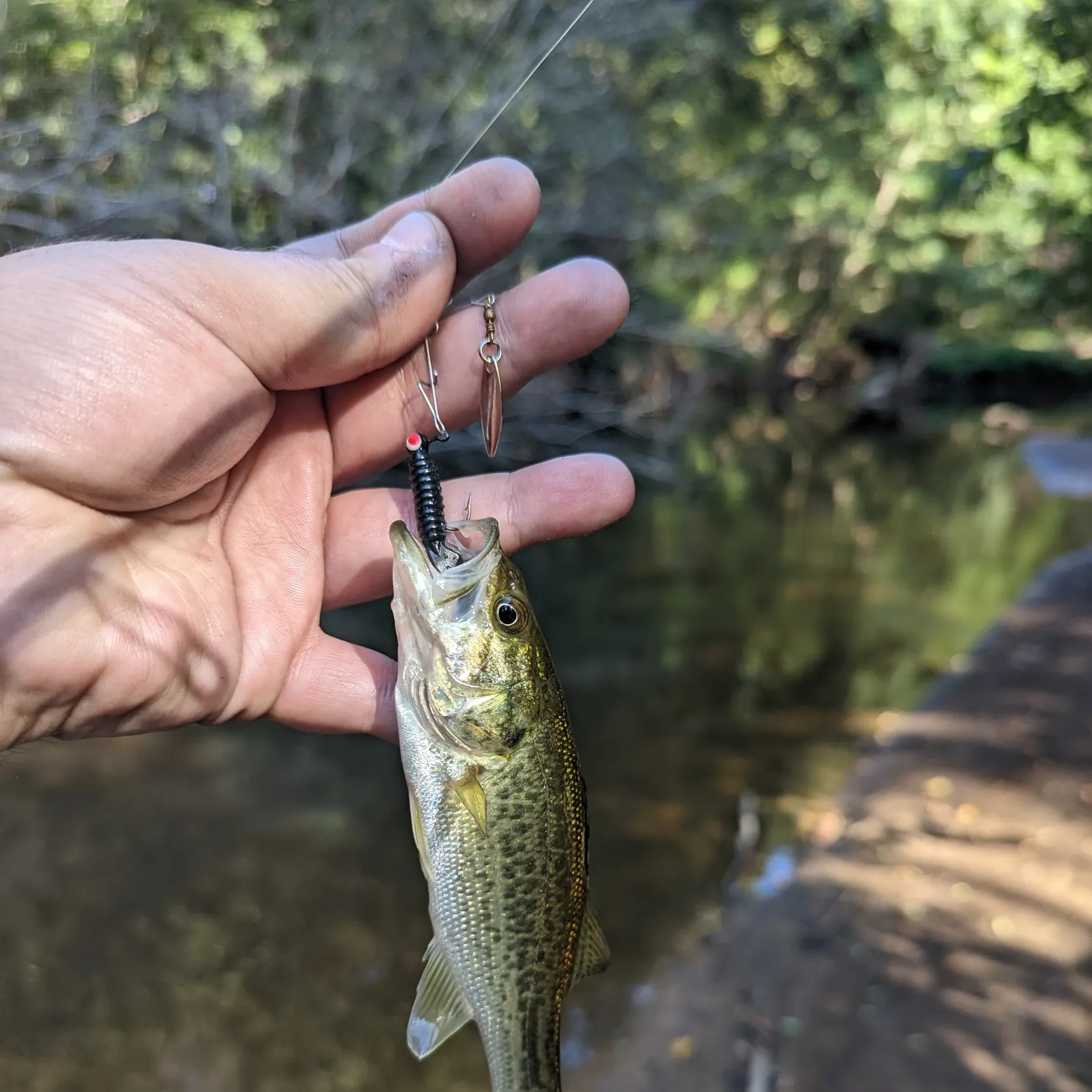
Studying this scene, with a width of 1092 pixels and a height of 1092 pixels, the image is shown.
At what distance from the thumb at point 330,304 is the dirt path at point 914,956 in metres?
4.91

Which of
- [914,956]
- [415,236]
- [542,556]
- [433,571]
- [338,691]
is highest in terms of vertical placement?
[415,236]

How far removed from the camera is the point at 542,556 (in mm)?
15016

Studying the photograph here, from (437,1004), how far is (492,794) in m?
0.67

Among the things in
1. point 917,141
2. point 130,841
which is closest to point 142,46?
point 130,841

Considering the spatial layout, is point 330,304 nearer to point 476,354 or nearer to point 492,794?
point 476,354

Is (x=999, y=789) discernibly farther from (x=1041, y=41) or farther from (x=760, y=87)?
(x=760, y=87)

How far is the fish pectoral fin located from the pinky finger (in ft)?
2.36

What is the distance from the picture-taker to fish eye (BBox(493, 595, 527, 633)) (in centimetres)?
231

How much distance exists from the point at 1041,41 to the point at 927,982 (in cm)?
630

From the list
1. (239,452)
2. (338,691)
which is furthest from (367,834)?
(239,452)

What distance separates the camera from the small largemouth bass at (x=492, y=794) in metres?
2.28

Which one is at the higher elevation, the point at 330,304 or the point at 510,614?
the point at 330,304

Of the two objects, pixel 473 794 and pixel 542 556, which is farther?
pixel 542 556

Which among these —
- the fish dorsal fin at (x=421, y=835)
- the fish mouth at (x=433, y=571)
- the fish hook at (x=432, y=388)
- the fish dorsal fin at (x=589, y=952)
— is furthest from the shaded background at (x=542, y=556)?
the fish dorsal fin at (x=589, y=952)
